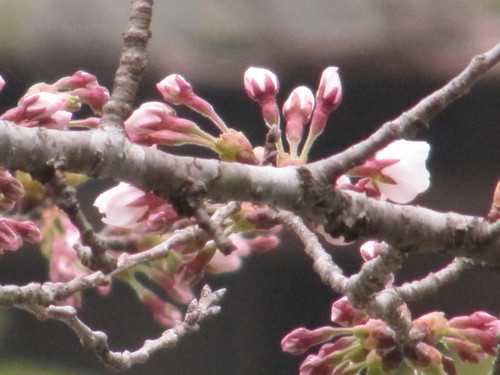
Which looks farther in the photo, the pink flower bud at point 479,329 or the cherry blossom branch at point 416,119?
the pink flower bud at point 479,329

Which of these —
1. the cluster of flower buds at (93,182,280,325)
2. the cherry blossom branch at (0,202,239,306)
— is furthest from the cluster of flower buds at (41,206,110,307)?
the cherry blossom branch at (0,202,239,306)

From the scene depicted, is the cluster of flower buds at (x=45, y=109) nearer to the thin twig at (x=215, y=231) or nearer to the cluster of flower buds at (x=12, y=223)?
the cluster of flower buds at (x=12, y=223)

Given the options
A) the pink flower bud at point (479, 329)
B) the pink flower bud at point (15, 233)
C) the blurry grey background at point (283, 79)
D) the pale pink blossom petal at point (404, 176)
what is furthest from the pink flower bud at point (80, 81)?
the blurry grey background at point (283, 79)

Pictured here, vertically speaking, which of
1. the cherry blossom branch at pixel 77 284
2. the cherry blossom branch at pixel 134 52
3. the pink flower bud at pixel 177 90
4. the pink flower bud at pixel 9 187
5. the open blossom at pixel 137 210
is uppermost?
the pink flower bud at pixel 177 90

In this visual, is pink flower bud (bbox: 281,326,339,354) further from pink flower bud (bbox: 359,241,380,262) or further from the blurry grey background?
the blurry grey background

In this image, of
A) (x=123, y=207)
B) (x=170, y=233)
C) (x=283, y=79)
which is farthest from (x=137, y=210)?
(x=283, y=79)

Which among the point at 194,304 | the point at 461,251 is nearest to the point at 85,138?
the point at 461,251
